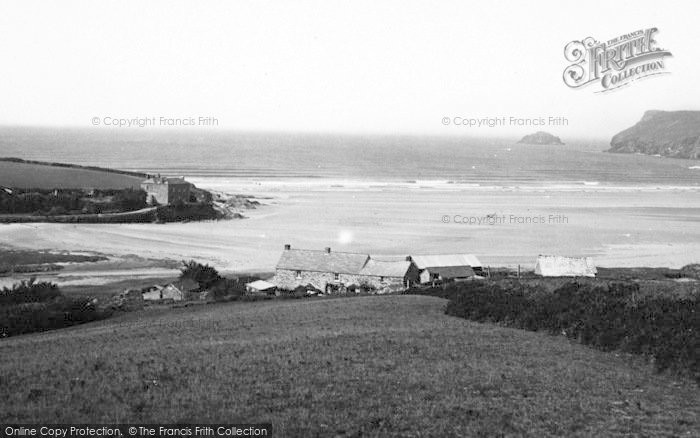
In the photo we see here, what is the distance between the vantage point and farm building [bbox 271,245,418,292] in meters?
41.1

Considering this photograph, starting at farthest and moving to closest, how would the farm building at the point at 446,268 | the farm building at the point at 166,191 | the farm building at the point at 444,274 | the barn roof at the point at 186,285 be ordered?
the farm building at the point at 166,191
the farm building at the point at 446,268
the farm building at the point at 444,274
the barn roof at the point at 186,285

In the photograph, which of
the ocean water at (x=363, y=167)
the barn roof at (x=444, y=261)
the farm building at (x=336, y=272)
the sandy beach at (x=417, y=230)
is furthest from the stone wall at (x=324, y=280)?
the ocean water at (x=363, y=167)

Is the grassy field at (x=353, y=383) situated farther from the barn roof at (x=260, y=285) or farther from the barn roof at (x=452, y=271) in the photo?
the barn roof at (x=452, y=271)

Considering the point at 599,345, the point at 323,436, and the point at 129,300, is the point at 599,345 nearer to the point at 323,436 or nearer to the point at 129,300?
the point at 323,436

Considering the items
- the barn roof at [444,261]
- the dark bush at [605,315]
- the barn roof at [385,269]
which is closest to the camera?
the dark bush at [605,315]

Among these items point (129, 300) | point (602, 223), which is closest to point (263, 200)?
point (602, 223)

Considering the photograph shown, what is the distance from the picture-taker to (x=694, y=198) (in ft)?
312

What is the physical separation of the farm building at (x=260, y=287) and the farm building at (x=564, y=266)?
1460cm

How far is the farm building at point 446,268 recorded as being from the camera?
43156 mm

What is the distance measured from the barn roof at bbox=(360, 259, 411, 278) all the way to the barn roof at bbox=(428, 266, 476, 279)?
6.66 feet

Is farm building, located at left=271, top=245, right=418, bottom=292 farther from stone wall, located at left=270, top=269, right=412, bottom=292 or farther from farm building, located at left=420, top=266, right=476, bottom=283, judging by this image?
farm building, located at left=420, top=266, right=476, bottom=283

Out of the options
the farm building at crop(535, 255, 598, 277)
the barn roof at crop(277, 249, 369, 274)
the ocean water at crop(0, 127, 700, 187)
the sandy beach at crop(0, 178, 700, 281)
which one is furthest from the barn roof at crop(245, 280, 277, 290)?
the ocean water at crop(0, 127, 700, 187)

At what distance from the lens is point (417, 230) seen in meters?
62.8

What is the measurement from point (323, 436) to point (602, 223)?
62.4 m
